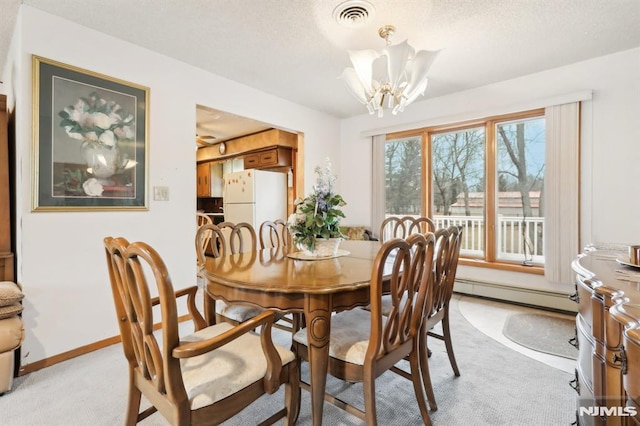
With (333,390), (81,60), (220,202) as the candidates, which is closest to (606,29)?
(333,390)

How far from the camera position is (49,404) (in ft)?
5.73

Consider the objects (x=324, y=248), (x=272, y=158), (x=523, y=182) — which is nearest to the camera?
(x=324, y=248)

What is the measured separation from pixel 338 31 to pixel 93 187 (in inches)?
88.2

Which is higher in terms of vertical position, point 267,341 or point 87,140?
point 87,140

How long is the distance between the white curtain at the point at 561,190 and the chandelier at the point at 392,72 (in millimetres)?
1761

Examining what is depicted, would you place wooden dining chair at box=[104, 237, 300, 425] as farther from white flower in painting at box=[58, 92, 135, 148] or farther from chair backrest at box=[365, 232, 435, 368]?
white flower in painting at box=[58, 92, 135, 148]

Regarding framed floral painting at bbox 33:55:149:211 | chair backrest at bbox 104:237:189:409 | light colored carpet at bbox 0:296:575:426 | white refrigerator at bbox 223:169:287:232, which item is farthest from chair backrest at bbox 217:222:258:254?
white refrigerator at bbox 223:169:287:232

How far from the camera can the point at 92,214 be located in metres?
2.40

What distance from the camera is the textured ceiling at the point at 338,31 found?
210cm

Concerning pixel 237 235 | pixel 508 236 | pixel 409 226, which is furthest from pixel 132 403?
pixel 508 236

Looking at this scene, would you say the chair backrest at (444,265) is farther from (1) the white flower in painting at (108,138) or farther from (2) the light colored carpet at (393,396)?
(1) the white flower in painting at (108,138)

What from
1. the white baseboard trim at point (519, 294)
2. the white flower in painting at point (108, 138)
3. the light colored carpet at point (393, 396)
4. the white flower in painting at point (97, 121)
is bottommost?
the light colored carpet at point (393, 396)

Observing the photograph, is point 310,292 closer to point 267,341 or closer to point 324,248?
point 267,341

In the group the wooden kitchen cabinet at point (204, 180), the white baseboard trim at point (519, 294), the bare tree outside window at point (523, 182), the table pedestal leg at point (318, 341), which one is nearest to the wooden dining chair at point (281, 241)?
the table pedestal leg at point (318, 341)
